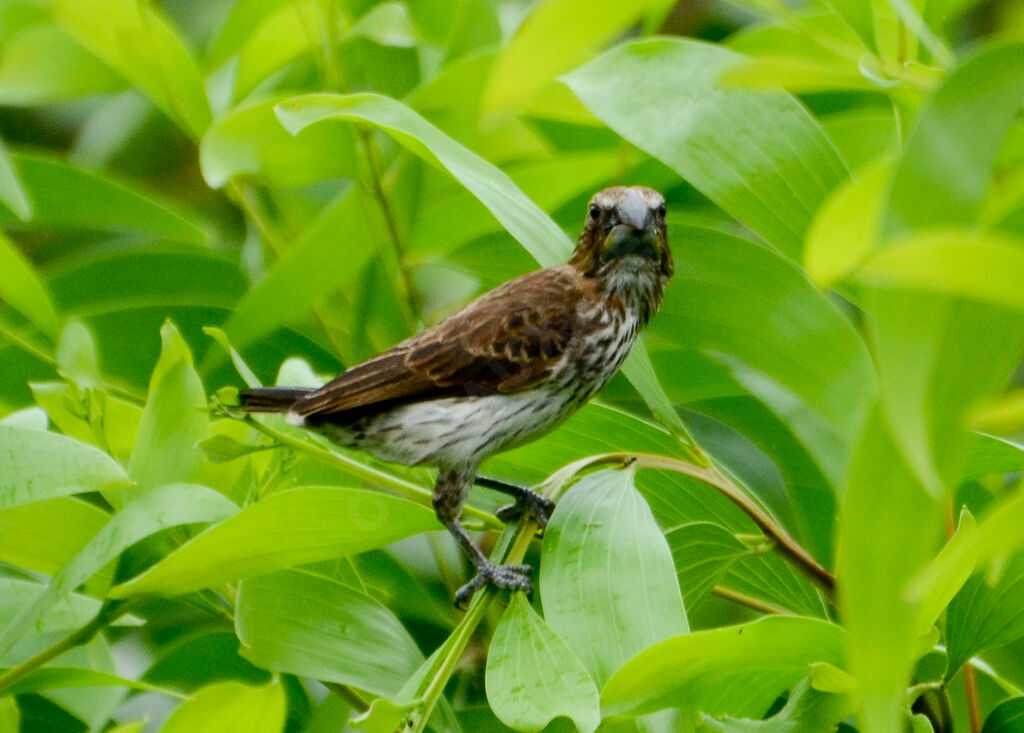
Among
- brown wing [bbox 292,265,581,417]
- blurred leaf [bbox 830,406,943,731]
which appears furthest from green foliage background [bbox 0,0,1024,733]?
brown wing [bbox 292,265,581,417]

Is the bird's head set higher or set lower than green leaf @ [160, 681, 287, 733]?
higher

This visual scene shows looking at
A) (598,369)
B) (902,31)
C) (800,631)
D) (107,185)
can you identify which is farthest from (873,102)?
(800,631)

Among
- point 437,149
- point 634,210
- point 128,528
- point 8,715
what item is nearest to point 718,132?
point 437,149

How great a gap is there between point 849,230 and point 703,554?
731 millimetres

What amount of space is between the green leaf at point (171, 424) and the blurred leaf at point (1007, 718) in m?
0.93

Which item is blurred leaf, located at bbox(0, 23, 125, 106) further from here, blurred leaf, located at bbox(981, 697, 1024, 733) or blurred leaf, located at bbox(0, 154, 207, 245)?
blurred leaf, located at bbox(981, 697, 1024, 733)

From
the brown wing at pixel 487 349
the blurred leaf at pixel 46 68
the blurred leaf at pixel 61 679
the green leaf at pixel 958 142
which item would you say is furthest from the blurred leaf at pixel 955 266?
the blurred leaf at pixel 46 68

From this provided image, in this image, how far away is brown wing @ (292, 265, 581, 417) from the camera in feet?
6.93

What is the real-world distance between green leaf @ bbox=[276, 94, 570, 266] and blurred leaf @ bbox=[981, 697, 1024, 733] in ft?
2.33

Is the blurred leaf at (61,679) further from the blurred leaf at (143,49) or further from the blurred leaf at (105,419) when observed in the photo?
the blurred leaf at (143,49)

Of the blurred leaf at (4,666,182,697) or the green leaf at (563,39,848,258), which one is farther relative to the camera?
the green leaf at (563,39,848,258)

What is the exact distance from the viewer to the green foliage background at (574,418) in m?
0.91

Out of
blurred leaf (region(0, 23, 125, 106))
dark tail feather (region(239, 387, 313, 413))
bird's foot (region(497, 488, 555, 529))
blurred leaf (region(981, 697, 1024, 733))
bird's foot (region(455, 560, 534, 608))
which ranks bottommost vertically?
blurred leaf (region(981, 697, 1024, 733))

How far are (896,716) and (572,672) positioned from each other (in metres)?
0.37
